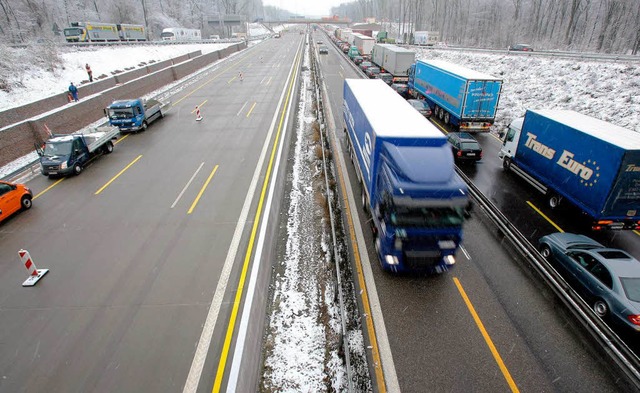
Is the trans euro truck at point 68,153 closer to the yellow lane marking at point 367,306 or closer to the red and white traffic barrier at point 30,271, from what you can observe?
the red and white traffic barrier at point 30,271

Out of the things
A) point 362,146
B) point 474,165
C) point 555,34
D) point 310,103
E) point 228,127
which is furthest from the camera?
point 555,34

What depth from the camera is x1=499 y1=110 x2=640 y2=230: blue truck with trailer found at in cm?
1087

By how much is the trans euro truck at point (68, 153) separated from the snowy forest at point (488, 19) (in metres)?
45.1

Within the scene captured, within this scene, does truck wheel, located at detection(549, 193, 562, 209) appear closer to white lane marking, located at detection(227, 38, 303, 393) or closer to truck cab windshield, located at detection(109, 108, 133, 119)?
white lane marking, located at detection(227, 38, 303, 393)

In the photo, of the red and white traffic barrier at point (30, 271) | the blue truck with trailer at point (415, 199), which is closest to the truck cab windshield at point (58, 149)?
the red and white traffic barrier at point (30, 271)

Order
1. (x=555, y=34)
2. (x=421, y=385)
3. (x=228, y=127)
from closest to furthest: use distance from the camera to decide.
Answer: (x=421, y=385) < (x=228, y=127) < (x=555, y=34)

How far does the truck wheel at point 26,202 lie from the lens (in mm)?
13719

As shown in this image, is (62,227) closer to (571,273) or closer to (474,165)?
(571,273)

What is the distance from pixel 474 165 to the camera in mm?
18594

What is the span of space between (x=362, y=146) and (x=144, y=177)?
11.3 m

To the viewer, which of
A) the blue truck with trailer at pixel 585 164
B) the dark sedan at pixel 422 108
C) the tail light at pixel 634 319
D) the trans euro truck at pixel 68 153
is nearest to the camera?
the tail light at pixel 634 319

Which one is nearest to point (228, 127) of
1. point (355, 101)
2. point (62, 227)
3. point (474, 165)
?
point (355, 101)

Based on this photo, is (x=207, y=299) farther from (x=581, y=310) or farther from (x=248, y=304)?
(x=581, y=310)

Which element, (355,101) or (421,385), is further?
(355,101)
